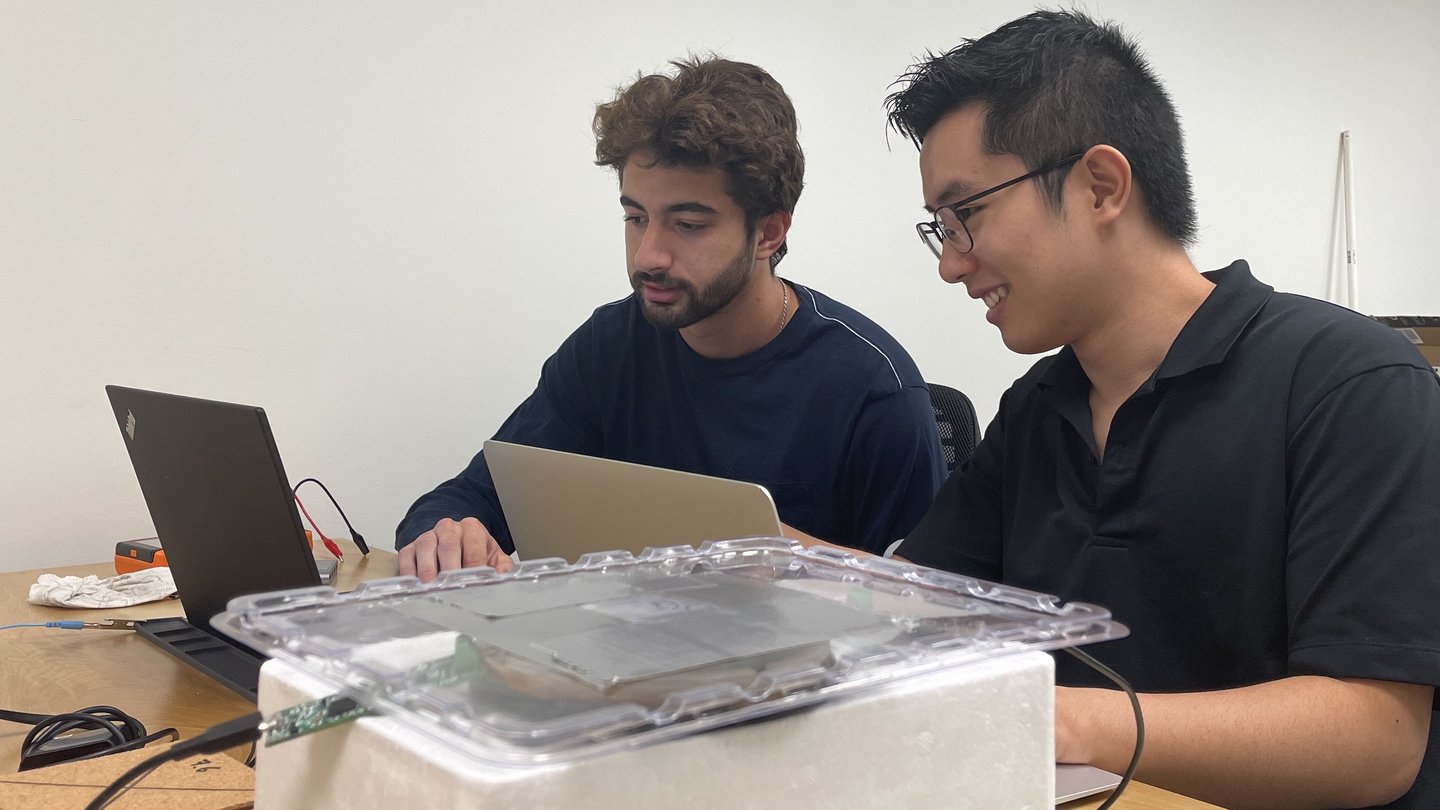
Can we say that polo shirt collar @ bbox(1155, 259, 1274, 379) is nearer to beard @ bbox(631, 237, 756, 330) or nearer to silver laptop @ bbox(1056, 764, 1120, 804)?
silver laptop @ bbox(1056, 764, 1120, 804)

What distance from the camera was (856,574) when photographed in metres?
0.64

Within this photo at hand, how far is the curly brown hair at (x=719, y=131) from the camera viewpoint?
163 centimetres

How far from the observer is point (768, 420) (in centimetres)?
166

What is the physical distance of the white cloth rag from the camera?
4.62 ft

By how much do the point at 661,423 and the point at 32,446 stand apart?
0.99 meters

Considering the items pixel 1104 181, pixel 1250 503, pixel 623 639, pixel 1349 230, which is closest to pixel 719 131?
pixel 1104 181

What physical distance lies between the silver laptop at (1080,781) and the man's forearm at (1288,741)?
82mm

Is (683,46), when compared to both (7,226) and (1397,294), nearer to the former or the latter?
(7,226)

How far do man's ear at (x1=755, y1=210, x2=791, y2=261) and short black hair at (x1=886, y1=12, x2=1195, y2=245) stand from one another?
0.54 meters

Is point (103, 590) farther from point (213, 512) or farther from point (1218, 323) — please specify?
point (1218, 323)

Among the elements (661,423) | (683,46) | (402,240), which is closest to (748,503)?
(661,423)

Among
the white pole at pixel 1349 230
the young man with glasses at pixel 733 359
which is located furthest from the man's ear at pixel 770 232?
the white pole at pixel 1349 230

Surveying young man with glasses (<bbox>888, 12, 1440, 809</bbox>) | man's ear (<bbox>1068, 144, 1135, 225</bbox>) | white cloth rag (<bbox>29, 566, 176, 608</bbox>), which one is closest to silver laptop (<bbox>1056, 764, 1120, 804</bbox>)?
young man with glasses (<bbox>888, 12, 1440, 809</bbox>)

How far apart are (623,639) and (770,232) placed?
134 centimetres
